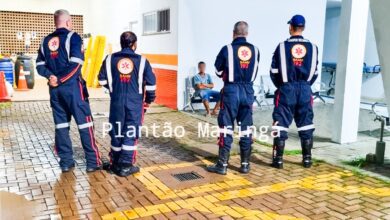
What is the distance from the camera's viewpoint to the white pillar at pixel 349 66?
6091 millimetres

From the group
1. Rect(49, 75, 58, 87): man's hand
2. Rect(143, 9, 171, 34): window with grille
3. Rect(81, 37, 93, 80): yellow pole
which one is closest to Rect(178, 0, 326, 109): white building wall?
Rect(143, 9, 171, 34): window with grille

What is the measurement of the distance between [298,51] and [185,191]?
2219 mm

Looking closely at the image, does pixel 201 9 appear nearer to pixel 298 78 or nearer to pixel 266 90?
pixel 266 90

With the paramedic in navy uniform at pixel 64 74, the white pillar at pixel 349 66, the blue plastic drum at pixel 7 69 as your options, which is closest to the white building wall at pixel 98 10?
the blue plastic drum at pixel 7 69

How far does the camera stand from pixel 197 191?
4215mm

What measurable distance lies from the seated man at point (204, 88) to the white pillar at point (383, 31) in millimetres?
4401

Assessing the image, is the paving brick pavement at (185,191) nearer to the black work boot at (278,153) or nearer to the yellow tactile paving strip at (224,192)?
the yellow tactile paving strip at (224,192)

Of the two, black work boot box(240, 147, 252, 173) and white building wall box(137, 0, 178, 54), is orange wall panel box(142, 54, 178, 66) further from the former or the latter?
black work boot box(240, 147, 252, 173)

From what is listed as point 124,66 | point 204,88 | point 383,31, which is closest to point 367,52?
point 204,88

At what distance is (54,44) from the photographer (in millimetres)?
4477

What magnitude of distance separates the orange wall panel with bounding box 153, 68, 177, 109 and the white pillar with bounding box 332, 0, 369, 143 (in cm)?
424

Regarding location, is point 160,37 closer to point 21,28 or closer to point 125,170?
point 125,170

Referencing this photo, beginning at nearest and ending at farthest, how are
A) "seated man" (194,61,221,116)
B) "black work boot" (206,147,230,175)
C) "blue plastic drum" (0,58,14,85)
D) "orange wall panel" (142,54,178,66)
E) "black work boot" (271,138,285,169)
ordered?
"black work boot" (206,147,230,175) → "black work boot" (271,138,285,169) → "seated man" (194,61,221,116) → "orange wall panel" (142,54,178,66) → "blue plastic drum" (0,58,14,85)

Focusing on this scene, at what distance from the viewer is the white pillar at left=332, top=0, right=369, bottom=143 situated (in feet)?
20.0
